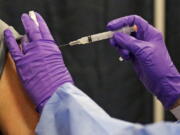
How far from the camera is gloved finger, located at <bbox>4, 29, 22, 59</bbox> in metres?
0.88

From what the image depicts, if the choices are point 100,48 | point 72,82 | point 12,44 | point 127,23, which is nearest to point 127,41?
point 127,23

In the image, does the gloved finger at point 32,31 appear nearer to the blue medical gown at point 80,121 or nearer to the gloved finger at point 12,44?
the gloved finger at point 12,44

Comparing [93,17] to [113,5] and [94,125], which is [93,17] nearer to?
[113,5]

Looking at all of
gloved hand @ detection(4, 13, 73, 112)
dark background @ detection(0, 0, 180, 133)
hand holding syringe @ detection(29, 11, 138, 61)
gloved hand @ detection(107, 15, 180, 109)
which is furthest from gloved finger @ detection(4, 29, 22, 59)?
dark background @ detection(0, 0, 180, 133)

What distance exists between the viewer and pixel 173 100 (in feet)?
3.75

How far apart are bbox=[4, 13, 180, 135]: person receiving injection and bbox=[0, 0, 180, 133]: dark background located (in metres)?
0.36

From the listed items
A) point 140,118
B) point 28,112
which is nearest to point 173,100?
point 28,112

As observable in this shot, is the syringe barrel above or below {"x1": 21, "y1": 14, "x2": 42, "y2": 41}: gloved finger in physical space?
below

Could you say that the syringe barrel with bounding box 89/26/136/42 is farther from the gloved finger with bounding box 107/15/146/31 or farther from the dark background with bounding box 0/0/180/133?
the dark background with bounding box 0/0/180/133

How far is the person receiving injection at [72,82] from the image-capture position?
634 millimetres

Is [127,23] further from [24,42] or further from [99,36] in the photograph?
[24,42]

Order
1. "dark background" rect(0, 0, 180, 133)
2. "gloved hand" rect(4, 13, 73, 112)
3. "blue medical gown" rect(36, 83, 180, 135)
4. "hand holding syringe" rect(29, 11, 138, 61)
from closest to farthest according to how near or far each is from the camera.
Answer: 1. "blue medical gown" rect(36, 83, 180, 135)
2. "gloved hand" rect(4, 13, 73, 112)
3. "hand holding syringe" rect(29, 11, 138, 61)
4. "dark background" rect(0, 0, 180, 133)

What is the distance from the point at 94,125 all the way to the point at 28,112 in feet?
1.01

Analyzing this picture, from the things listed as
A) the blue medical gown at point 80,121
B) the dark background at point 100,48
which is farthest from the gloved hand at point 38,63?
the dark background at point 100,48
